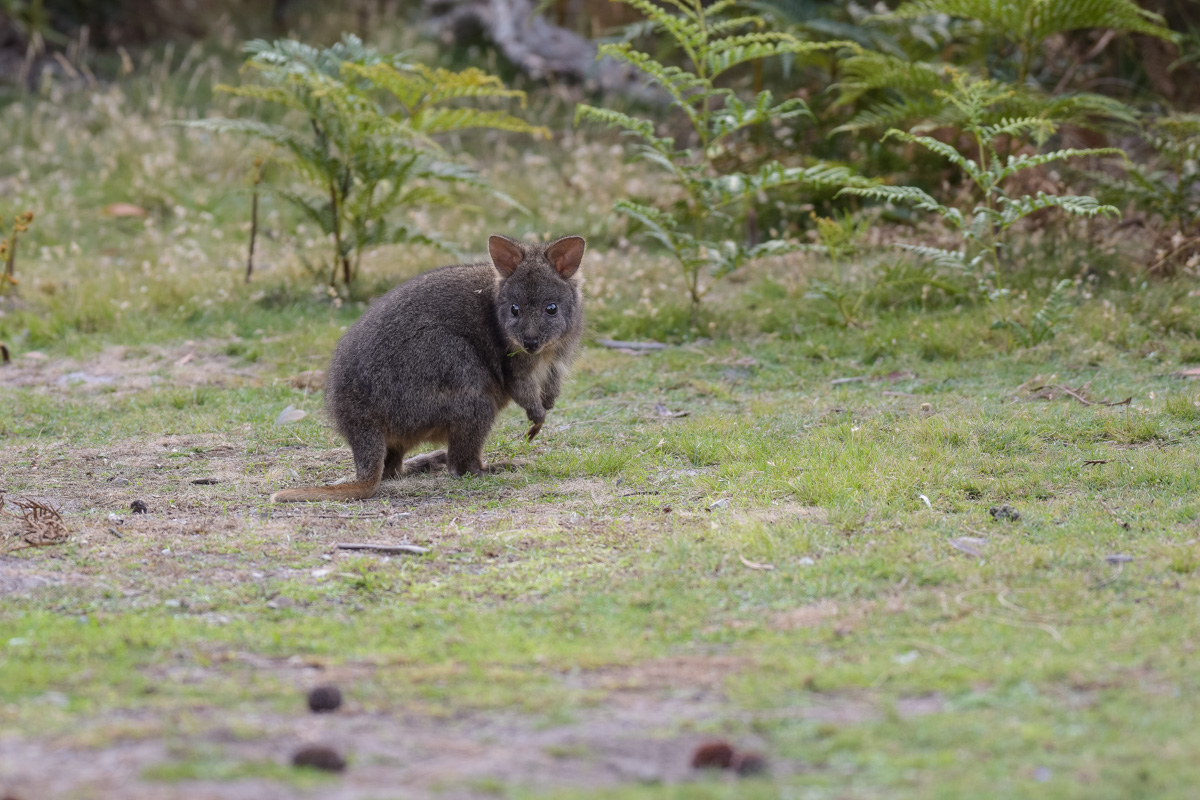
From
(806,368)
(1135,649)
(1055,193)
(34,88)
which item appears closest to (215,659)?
(1135,649)

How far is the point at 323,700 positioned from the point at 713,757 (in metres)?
1.10

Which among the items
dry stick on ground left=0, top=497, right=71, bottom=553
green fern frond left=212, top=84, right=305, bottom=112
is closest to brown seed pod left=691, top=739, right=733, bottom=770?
dry stick on ground left=0, top=497, right=71, bottom=553

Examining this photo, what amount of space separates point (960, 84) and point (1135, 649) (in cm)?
504

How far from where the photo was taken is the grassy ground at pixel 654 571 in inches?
119

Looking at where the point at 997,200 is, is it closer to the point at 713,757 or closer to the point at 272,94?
the point at 272,94

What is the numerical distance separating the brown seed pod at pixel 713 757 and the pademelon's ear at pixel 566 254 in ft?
→ 13.5

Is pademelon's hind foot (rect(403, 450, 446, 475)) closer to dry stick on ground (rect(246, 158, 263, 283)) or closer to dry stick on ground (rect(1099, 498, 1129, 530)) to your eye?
dry stick on ground (rect(1099, 498, 1129, 530))

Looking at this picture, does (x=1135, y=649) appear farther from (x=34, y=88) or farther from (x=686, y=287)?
(x=34, y=88)

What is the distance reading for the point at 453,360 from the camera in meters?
6.16

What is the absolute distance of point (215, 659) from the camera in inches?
146

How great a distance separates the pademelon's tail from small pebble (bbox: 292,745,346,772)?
281cm

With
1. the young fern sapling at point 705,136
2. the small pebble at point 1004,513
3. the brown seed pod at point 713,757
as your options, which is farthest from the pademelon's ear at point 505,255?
the brown seed pod at point 713,757

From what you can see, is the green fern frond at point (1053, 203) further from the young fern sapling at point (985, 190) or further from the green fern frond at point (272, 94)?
the green fern frond at point (272, 94)

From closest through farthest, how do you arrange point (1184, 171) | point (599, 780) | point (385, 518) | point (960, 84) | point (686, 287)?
point (599, 780) → point (385, 518) → point (960, 84) → point (1184, 171) → point (686, 287)
